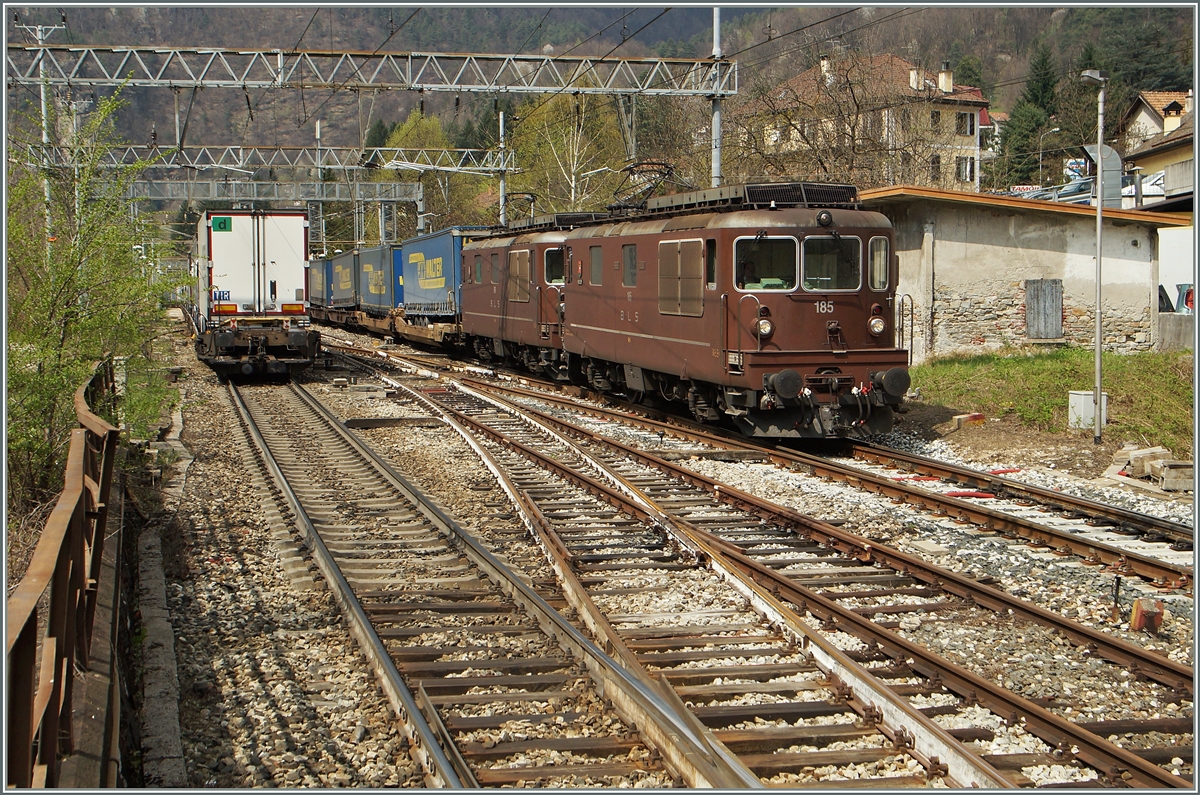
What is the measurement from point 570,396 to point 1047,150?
49.0 metres

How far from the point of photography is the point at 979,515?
956cm

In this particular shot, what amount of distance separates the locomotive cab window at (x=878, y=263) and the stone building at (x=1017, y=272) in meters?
7.59

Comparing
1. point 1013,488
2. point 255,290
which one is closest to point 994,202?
point 1013,488

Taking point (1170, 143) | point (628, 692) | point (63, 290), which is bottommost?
point (628, 692)

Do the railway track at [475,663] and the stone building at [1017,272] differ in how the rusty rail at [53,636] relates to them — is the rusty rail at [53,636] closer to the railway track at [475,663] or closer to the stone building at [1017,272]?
the railway track at [475,663]

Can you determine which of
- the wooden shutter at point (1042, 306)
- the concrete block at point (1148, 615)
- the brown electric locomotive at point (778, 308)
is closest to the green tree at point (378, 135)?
the wooden shutter at point (1042, 306)

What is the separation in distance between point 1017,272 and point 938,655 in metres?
17.1

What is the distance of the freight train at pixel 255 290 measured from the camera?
20.9m

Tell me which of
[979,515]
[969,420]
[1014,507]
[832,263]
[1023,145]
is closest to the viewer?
[979,515]

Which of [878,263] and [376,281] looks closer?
[878,263]

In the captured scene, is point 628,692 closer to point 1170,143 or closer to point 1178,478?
point 1178,478

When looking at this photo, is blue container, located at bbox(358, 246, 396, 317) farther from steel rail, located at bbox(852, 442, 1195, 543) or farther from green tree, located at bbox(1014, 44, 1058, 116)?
green tree, located at bbox(1014, 44, 1058, 116)

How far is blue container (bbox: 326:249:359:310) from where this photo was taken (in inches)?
1660

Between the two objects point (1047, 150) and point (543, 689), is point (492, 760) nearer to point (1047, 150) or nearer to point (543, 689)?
point (543, 689)
